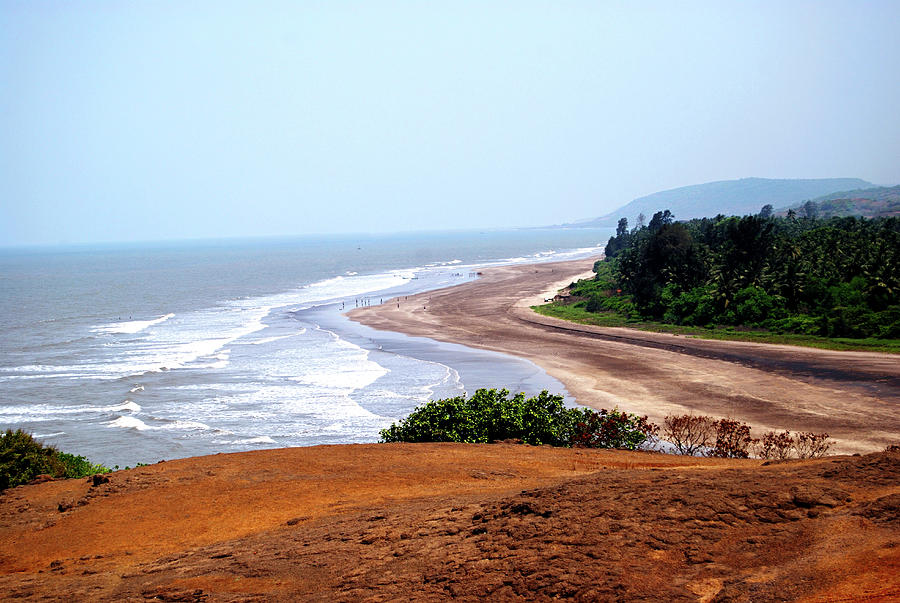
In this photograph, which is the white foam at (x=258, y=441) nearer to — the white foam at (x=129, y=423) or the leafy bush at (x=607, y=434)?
the white foam at (x=129, y=423)

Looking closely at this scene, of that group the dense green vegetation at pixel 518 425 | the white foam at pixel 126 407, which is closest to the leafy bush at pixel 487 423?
the dense green vegetation at pixel 518 425

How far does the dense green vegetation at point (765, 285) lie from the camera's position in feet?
148

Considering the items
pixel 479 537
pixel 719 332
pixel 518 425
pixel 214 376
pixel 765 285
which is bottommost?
pixel 214 376

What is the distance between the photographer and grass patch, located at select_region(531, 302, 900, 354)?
4047 cm

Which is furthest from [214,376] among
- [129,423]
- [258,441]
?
[258,441]

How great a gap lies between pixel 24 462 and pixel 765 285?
52.6 meters

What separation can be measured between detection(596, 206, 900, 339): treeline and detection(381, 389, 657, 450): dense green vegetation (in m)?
32.7

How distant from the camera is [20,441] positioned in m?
16.9

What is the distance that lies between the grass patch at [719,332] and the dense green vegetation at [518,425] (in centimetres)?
2851

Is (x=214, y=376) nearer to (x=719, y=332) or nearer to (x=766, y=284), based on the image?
(x=719, y=332)

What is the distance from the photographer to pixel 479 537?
914 centimetres

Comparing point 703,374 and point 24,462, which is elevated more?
point 24,462

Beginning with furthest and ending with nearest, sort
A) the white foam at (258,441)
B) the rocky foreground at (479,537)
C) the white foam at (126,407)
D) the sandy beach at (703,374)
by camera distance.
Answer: the white foam at (126,407)
the sandy beach at (703,374)
the white foam at (258,441)
the rocky foreground at (479,537)

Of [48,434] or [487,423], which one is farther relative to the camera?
[48,434]
